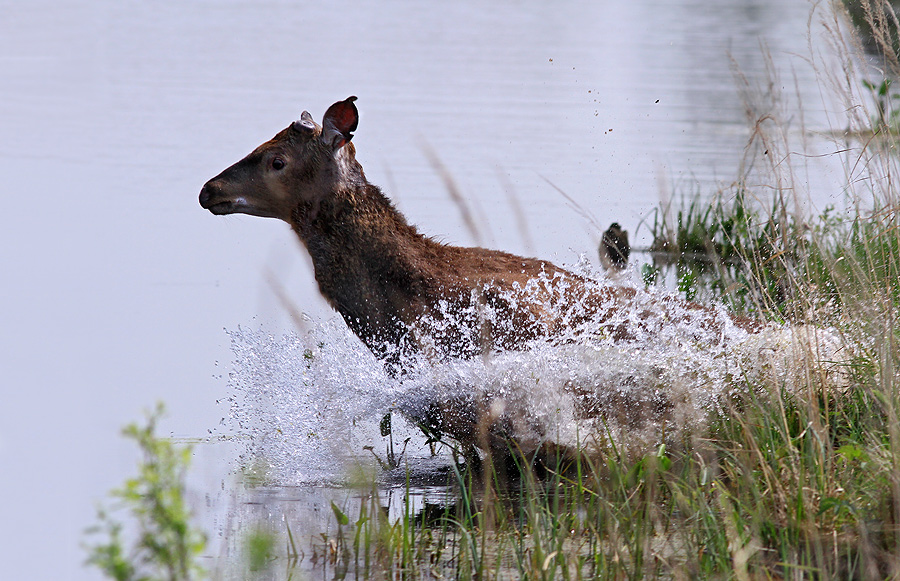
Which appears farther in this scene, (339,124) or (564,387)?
(339,124)

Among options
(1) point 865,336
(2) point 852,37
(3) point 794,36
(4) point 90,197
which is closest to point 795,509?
(1) point 865,336

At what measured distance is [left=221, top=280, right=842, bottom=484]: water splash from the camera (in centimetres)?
612

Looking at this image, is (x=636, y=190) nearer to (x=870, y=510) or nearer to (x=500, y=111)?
(x=500, y=111)

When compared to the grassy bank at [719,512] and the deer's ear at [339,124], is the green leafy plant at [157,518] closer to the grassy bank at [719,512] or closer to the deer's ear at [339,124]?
the grassy bank at [719,512]

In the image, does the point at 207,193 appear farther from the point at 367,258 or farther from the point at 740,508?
the point at 740,508

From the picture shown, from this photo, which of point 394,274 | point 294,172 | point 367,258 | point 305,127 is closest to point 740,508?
point 394,274

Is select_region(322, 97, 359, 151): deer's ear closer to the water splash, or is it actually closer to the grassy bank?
the water splash

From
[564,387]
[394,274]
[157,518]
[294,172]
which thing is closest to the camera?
[157,518]

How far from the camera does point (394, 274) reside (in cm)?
643

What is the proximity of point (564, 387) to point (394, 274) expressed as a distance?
1.13 meters

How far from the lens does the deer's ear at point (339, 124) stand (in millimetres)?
6676

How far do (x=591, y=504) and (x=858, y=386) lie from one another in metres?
1.46

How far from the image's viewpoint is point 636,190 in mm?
12781

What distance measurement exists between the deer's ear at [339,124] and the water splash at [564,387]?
1206 mm
